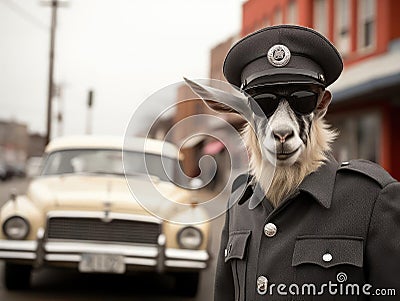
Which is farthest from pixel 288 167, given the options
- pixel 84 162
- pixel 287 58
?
pixel 84 162

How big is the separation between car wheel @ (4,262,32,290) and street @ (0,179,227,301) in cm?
8

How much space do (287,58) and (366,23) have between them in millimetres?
16227

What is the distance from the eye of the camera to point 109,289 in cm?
667

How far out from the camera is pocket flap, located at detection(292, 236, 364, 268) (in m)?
1.68

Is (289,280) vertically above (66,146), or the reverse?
(66,146)

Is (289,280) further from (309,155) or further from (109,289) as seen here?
(109,289)

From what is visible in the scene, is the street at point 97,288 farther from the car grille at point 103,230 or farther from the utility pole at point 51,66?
the utility pole at point 51,66

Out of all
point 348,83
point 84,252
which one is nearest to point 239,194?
point 84,252

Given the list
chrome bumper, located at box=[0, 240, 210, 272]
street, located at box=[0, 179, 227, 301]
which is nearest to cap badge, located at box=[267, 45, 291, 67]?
chrome bumper, located at box=[0, 240, 210, 272]

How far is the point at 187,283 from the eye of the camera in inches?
256

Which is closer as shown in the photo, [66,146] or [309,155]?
[309,155]

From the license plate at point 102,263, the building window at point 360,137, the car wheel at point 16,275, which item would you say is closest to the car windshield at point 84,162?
the car wheel at point 16,275

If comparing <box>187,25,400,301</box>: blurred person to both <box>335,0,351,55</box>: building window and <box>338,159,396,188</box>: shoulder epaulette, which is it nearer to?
<box>338,159,396,188</box>: shoulder epaulette

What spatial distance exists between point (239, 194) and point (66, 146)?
574 centimetres
